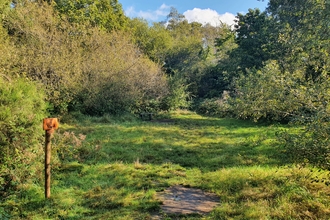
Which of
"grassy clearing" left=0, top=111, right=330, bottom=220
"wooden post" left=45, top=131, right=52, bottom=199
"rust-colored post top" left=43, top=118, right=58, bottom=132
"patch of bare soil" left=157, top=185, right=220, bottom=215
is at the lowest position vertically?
"patch of bare soil" left=157, top=185, right=220, bottom=215

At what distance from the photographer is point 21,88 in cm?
561

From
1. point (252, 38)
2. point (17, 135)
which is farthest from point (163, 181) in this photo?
point (252, 38)

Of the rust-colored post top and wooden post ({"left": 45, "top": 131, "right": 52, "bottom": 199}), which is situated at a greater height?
the rust-colored post top

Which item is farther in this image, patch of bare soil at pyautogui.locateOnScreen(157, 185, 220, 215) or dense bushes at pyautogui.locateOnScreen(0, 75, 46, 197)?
dense bushes at pyautogui.locateOnScreen(0, 75, 46, 197)

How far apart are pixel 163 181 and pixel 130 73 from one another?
34.8ft

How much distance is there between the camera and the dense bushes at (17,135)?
495 centimetres

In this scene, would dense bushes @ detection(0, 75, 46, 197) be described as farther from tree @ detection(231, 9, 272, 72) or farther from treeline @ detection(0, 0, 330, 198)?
tree @ detection(231, 9, 272, 72)

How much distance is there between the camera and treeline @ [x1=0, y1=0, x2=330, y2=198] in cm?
501

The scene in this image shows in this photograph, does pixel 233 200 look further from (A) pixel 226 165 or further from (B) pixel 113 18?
(B) pixel 113 18

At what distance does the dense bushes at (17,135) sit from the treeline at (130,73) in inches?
0.8

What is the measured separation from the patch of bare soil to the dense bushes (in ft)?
8.94

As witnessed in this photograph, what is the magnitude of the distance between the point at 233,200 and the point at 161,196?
1.34 metres

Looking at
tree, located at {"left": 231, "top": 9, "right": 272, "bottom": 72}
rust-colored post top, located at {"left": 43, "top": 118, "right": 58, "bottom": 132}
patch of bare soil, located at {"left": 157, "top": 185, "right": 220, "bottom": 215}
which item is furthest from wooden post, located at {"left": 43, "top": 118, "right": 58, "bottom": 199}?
tree, located at {"left": 231, "top": 9, "right": 272, "bottom": 72}

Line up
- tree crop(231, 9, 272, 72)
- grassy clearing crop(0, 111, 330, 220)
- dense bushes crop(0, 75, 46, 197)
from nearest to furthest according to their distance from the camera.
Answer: grassy clearing crop(0, 111, 330, 220)
dense bushes crop(0, 75, 46, 197)
tree crop(231, 9, 272, 72)
